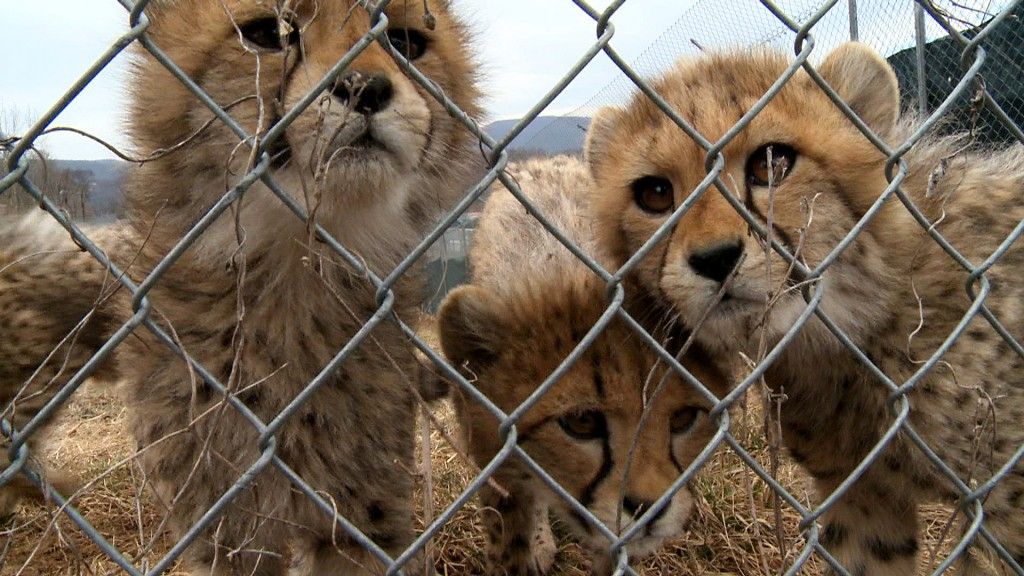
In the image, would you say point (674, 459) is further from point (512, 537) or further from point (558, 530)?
point (558, 530)

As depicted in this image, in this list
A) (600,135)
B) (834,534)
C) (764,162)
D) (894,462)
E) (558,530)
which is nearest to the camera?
(764,162)

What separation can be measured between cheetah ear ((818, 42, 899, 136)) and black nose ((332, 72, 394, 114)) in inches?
48.0

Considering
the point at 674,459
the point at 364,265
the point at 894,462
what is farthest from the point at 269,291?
the point at 894,462

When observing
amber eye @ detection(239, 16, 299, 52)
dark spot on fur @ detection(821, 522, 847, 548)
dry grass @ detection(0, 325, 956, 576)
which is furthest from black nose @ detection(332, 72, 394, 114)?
dark spot on fur @ detection(821, 522, 847, 548)

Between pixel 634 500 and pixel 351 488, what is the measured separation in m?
0.63

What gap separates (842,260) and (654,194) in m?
0.46

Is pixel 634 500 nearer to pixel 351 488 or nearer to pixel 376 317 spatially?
pixel 351 488

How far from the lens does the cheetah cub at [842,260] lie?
1.79 metres

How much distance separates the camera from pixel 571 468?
2.04 metres

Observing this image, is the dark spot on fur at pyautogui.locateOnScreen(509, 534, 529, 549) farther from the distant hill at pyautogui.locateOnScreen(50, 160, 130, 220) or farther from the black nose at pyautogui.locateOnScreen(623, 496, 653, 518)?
the distant hill at pyautogui.locateOnScreen(50, 160, 130, 220)

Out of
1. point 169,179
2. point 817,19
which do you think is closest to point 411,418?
point 169,179

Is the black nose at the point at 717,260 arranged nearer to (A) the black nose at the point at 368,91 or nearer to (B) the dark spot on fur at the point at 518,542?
(A) the black nose at the point at 368,91

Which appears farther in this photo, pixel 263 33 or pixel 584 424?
pixel 584 424

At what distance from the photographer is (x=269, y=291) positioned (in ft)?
6.15
